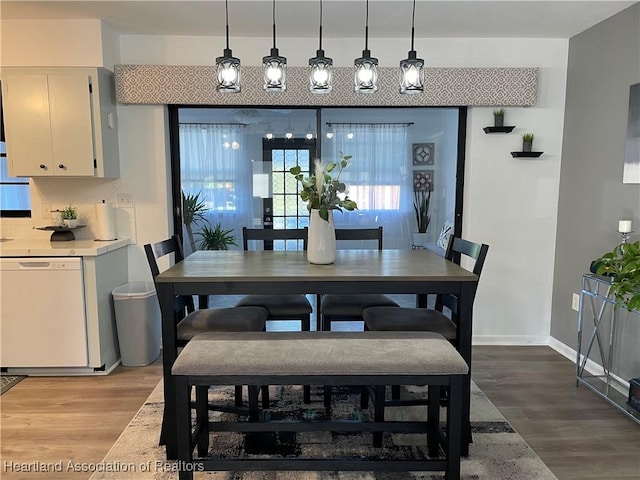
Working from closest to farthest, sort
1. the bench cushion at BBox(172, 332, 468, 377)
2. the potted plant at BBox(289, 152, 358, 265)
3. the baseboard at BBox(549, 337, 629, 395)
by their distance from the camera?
the bench cushion at BBox(172, 332, 468, 377) < the potted plant at BBox(289, 152, 358, 265) < the baseboard at BBox(549, 337, 629, 395)

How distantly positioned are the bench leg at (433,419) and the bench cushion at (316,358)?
0.32 m

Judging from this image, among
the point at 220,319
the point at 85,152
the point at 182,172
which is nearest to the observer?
the point at 220,319

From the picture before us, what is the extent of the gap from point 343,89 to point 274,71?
1.38 meters

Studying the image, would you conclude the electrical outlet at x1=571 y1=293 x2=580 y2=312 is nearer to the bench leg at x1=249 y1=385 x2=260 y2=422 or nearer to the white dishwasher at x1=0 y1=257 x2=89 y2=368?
the bench leg at x1=249 y1=385 x2=260 y2=422

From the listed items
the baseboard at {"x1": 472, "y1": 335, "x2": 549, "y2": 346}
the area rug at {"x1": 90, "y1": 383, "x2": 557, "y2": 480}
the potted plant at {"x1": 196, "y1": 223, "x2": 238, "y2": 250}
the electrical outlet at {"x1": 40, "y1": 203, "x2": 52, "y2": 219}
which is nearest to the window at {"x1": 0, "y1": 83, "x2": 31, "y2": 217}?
the electrical outlet at {"x1": 40, "y1": 203, "x2": 52, "y2": 219}

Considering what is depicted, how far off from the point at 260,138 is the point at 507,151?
2.09 metres

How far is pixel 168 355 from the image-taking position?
6.57 ft

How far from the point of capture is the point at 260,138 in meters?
3.85

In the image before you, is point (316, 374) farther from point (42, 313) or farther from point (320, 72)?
point (42, 313)

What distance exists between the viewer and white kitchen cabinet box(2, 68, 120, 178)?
304 cm

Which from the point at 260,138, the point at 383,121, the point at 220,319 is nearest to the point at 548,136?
the point at 383,121

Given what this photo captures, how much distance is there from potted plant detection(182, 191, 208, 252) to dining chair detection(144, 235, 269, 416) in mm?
1487

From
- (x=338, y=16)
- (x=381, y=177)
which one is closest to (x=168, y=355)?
(x=338, y=16)

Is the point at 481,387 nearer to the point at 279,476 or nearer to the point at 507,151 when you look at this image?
the point at 279,476
